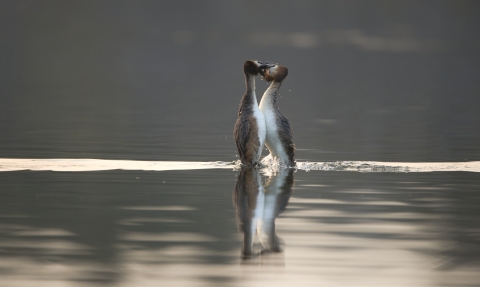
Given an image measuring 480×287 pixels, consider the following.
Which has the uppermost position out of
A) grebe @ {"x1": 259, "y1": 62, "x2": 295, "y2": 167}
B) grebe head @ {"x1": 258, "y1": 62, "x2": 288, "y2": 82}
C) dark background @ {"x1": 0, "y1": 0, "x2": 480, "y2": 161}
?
grebe head @ {"x1": 258, "y1": 62, "x2": 288, "y2": 82}

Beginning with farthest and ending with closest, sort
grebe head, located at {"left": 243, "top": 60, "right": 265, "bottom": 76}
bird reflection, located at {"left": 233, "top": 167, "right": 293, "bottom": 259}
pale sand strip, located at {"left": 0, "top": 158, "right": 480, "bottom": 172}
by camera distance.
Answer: grebe head, located at {"left": 243, "top": 60, "right": 265, "bottom": 76}, pale sand strip, located at {"left": 0, "top": 158, "right": 480, "bottom": 172}, bird reflection, located at {"left": 233, "top": 167, "right": 293, "bottom": 259}

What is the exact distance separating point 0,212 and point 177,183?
10.1 ft

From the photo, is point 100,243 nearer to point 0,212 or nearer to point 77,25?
point 0,212

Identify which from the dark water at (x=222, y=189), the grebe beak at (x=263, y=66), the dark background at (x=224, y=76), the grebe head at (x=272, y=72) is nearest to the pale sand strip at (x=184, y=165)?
the dark water at (x=222, y=189)

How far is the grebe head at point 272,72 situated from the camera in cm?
1705

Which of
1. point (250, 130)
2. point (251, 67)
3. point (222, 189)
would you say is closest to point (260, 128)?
point (250, 130)

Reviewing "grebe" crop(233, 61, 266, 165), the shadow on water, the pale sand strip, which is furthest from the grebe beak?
the shadow on water

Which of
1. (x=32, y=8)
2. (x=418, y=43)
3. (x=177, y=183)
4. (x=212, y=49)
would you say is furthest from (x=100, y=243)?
(x=32, y=8)

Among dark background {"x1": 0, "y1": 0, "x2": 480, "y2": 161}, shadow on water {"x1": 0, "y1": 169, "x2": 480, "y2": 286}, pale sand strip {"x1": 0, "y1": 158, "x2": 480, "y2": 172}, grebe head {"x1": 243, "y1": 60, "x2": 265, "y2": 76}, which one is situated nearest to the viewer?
shadow on water {"x1": 0, "y1": 169, "x2": 480, "y2": 286}

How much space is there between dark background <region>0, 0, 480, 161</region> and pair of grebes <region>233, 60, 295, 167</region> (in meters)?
1.64

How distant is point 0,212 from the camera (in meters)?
12.3

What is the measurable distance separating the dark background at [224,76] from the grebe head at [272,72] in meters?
1.80

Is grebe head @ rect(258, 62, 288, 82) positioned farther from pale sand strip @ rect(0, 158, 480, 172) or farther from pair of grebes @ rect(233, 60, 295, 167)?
pale sand strip @ rect(0, 158, 480, 172)

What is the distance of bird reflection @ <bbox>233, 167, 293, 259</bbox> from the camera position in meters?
10.9
